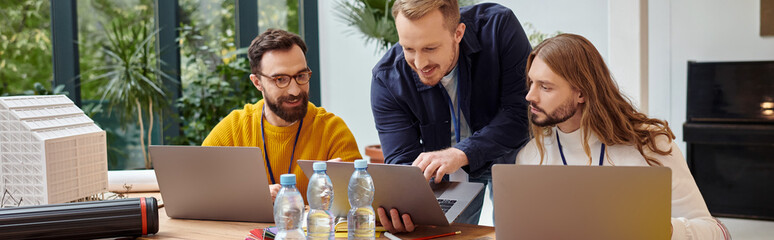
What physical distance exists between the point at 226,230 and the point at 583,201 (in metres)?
1.05

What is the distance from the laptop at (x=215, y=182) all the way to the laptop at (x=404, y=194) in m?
0.24

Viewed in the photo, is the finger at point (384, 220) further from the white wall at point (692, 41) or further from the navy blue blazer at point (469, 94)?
the white wall at point (692, 41)

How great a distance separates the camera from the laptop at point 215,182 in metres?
2.08

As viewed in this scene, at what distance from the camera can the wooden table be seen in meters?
1.95

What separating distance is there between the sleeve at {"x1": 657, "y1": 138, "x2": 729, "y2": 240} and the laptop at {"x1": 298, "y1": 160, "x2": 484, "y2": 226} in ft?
1.74

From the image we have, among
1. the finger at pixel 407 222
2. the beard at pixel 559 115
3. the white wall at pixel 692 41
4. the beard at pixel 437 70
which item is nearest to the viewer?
the finger at pixel 407 222

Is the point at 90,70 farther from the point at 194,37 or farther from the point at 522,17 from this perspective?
the point at 522,17

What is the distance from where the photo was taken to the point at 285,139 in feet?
8.77

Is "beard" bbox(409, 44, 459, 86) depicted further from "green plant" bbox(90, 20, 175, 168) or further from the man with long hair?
"green plant" bbox(90, 20, 175, 168)

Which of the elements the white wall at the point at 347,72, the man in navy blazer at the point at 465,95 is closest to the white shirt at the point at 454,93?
the man in navy blazer at the point at 465,95

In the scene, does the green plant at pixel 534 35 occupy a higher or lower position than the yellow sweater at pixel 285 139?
higher

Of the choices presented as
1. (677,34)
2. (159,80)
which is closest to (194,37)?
(159,80)

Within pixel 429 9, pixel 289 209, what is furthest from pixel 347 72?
pixel 289 209

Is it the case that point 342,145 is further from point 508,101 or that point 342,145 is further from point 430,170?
point 430,170
